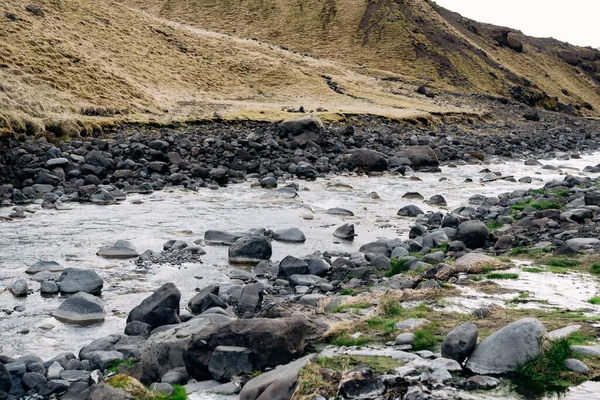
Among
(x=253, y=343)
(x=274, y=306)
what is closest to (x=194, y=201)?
(x=274, y=306)

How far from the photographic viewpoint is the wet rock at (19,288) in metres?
10.3

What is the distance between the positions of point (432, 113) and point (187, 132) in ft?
87.7

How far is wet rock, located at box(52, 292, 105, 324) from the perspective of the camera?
932cm

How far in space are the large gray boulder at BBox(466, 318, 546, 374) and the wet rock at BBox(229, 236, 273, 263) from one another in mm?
7292

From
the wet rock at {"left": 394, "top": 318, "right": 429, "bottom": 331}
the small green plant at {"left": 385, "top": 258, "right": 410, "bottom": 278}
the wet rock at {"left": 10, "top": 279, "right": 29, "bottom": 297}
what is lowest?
the wet rock at {"left": 10, "top": 279, "right": 29, "bottom": 297}

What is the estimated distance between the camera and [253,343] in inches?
259

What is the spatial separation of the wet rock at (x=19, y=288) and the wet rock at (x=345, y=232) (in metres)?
7.28

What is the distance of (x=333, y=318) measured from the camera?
7.96m

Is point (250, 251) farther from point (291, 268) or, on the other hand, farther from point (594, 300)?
point (594, 300)

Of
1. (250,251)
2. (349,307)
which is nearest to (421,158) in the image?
(250,251)

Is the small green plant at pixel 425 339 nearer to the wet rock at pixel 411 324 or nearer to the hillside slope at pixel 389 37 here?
the wet rock at pixel 411 324

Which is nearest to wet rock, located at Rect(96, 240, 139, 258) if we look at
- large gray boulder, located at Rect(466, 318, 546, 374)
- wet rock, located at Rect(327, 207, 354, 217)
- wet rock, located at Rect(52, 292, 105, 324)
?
wet rock, located at Rect(52, 292, 105, 324)

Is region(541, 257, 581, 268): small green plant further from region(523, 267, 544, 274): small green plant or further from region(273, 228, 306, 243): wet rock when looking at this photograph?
region(273, 228, 306, 243): wet rock

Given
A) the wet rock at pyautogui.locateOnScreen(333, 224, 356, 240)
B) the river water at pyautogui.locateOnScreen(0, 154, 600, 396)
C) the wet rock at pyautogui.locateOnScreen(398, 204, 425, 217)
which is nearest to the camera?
the river water at pyautogui.locateOnScreen(0, 154, 600, 396)
